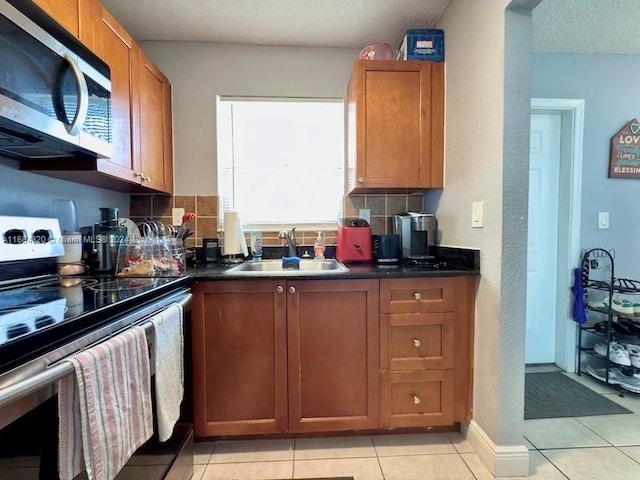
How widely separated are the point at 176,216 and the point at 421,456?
2018mm

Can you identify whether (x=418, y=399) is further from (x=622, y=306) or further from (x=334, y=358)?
(x=622, y=306)

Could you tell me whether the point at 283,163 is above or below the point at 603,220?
above

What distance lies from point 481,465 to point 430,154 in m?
1.62

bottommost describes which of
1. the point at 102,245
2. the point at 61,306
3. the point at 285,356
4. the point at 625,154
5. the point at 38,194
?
the point at 285,356

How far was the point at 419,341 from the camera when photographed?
1583mm

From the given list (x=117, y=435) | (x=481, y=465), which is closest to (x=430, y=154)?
(x=481, y=465)

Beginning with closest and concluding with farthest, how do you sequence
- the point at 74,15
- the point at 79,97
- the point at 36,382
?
the point at 36,382 → the point at 79,97 → the point at 74,15

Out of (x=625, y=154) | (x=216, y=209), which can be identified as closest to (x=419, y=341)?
(x=216, y=209)

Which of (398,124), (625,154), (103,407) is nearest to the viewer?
(103,407)

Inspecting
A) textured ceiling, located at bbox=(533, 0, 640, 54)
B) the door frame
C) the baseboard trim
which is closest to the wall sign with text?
the door frame

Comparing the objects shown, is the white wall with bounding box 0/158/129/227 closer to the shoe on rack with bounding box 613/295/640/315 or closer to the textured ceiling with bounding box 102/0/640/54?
the textured ceiling with bounding box 102/0/640/54

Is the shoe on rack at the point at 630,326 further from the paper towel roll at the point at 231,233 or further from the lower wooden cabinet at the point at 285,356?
the paper towel roll at the point at 231,233

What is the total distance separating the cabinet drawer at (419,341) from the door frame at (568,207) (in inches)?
55.9

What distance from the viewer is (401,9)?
1836 millimetres
